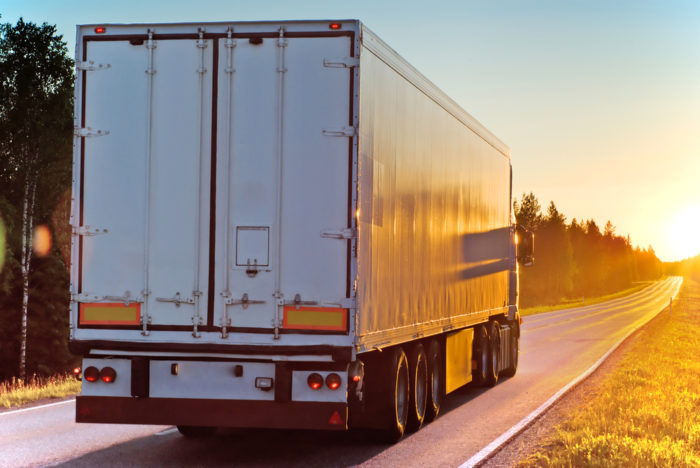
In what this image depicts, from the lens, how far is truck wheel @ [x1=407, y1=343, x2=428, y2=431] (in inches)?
438

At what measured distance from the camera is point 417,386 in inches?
449

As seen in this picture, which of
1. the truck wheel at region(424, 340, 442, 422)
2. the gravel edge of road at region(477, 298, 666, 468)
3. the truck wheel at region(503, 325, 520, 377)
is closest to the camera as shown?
the gravel edge of road at region(477, 298, 666, 468)

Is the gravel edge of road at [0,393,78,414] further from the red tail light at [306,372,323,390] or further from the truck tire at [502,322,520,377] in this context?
the truck tire at [502,322,520,377]

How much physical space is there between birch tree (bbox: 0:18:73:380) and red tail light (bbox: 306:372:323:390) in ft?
98.4

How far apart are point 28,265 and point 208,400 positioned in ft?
104

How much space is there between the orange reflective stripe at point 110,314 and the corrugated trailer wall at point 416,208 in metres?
2.10

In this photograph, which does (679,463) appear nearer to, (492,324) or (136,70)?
(136,70)

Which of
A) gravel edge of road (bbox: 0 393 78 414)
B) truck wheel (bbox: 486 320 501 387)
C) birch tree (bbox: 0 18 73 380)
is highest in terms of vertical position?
birch tree (bbox: 0 18 73 380)

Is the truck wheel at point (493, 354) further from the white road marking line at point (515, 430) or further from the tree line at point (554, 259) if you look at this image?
the tree line at point (554, 259)

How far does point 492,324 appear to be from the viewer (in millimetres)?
17312

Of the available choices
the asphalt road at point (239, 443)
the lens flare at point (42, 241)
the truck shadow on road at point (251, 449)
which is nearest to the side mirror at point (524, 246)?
the asphalt road at point (239, 443)

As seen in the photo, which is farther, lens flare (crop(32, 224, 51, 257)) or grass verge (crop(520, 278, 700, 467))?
lens flare (crop(32, 224, 51, 257))

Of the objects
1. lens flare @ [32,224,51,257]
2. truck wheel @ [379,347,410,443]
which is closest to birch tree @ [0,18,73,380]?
lens flare @ [32,224,51,257]

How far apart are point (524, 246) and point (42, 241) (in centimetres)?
2647
